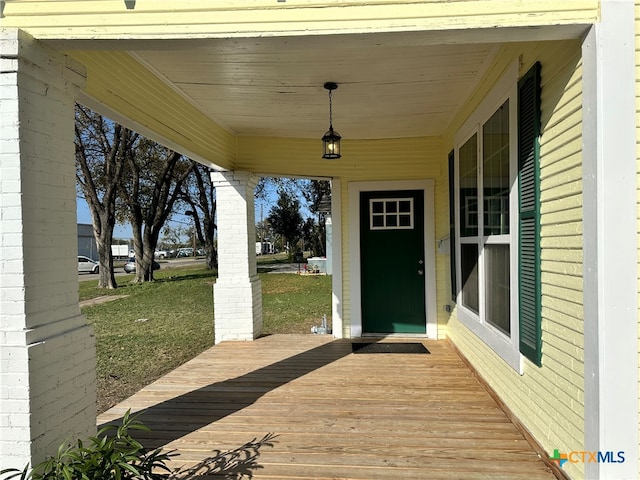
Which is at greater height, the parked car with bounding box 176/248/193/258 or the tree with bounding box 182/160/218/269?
the tree with bounding box 182/160/218/269

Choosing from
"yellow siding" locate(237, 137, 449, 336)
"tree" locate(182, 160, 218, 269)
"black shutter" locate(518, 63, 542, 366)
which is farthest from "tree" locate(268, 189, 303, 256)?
"black shutter" locate(518, 63, 542, 366)

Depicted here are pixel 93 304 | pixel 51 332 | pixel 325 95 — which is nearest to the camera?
pixel 51 332

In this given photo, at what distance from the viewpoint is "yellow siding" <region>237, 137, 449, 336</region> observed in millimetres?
5062

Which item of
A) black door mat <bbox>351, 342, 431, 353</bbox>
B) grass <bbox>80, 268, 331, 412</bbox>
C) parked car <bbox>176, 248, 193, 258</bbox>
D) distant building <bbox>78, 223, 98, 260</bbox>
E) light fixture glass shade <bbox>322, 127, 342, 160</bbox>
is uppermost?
light fixture glass shade <bbox>322, 127, 342, 160</bbox>

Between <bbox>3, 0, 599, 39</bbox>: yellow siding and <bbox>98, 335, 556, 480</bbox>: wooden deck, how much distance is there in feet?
7.55

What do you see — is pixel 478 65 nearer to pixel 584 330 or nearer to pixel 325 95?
pixel 325 95

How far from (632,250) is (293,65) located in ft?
7.91

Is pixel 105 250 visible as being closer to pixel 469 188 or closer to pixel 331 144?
pixel 331 144

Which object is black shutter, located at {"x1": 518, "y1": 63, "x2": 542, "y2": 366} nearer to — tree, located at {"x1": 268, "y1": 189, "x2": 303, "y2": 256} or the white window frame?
the white window frame

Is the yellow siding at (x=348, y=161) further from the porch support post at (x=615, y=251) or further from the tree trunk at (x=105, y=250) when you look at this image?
the tree trunk at (x=105, y=250)

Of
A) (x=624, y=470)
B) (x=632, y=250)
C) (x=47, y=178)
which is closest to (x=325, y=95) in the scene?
(x=47, y=178)

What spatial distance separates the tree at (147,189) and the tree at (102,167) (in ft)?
1.62

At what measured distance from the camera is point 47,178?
2109 mm

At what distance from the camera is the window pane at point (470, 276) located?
3.59 meters
